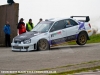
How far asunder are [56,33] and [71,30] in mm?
961

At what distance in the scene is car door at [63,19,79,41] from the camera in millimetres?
22859

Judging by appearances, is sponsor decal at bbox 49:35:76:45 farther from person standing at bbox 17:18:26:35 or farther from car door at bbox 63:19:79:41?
person standing at bbox 17:18:26:35

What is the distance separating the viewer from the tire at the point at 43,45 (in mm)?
21688

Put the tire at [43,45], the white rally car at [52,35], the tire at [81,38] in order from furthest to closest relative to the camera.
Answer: the tire at [81,38] → the tire at [43,45] → the white rally car at [52,35]

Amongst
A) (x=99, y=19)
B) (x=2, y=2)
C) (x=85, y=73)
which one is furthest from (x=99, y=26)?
(x=85, y=73)

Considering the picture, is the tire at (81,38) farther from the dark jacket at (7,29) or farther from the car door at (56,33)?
the dark jacket at (7,29)

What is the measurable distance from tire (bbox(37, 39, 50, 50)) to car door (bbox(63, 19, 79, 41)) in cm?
118

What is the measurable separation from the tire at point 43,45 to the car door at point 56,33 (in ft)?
1.16

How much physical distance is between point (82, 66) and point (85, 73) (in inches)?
51.3

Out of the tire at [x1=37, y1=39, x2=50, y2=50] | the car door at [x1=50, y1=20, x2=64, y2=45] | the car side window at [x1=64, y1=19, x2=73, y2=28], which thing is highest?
the car side window at [x1=64, y1=19, x2=73, y2=28]

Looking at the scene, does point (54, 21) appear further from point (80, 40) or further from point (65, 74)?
point (65, 74)

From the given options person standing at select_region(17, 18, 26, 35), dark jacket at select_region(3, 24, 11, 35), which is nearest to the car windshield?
dark jacket at select_region(3, 24, 11, 35)

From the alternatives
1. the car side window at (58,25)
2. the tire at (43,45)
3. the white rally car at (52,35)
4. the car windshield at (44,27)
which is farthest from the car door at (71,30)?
the tire at (43,45)

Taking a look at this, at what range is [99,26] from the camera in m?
30.8
